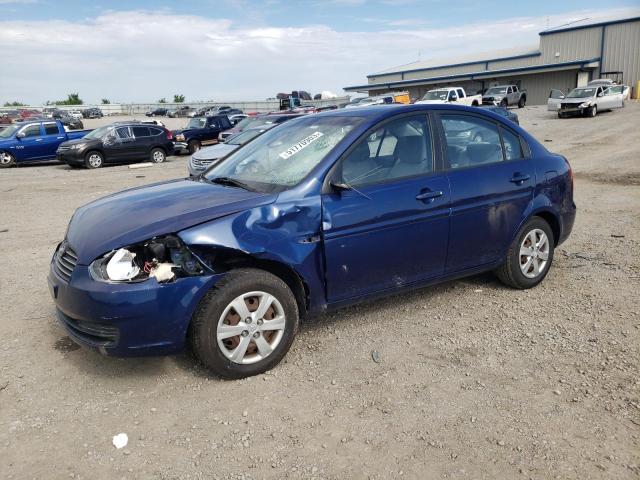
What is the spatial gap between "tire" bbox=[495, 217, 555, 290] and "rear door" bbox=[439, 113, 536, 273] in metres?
0.14

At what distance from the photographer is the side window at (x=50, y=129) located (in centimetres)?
1958

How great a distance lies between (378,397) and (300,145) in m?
1.91

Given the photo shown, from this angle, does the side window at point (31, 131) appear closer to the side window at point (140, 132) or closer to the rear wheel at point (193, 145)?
the side window at point (140, 132)

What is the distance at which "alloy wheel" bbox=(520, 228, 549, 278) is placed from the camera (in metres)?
4.80

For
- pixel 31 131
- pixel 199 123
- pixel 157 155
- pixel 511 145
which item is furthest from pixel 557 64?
pixel 511 145

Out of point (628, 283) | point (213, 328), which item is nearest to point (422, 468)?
point (213, 328)

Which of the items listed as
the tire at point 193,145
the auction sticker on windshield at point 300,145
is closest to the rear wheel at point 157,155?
the tire at point 193,145

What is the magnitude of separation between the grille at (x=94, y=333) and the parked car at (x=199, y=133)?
18.4 meters

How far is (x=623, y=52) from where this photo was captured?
4303 cm

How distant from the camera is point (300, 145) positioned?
4.08 metres

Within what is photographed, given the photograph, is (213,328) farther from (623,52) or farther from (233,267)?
(623,52)

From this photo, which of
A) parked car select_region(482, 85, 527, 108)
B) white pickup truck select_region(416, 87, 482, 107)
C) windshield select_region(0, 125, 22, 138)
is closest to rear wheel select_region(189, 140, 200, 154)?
windshield select_region(0, 125, 22, 138)

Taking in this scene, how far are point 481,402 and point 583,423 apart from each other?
1.76ft

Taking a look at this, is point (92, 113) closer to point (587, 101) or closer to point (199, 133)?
point (199, 133)
